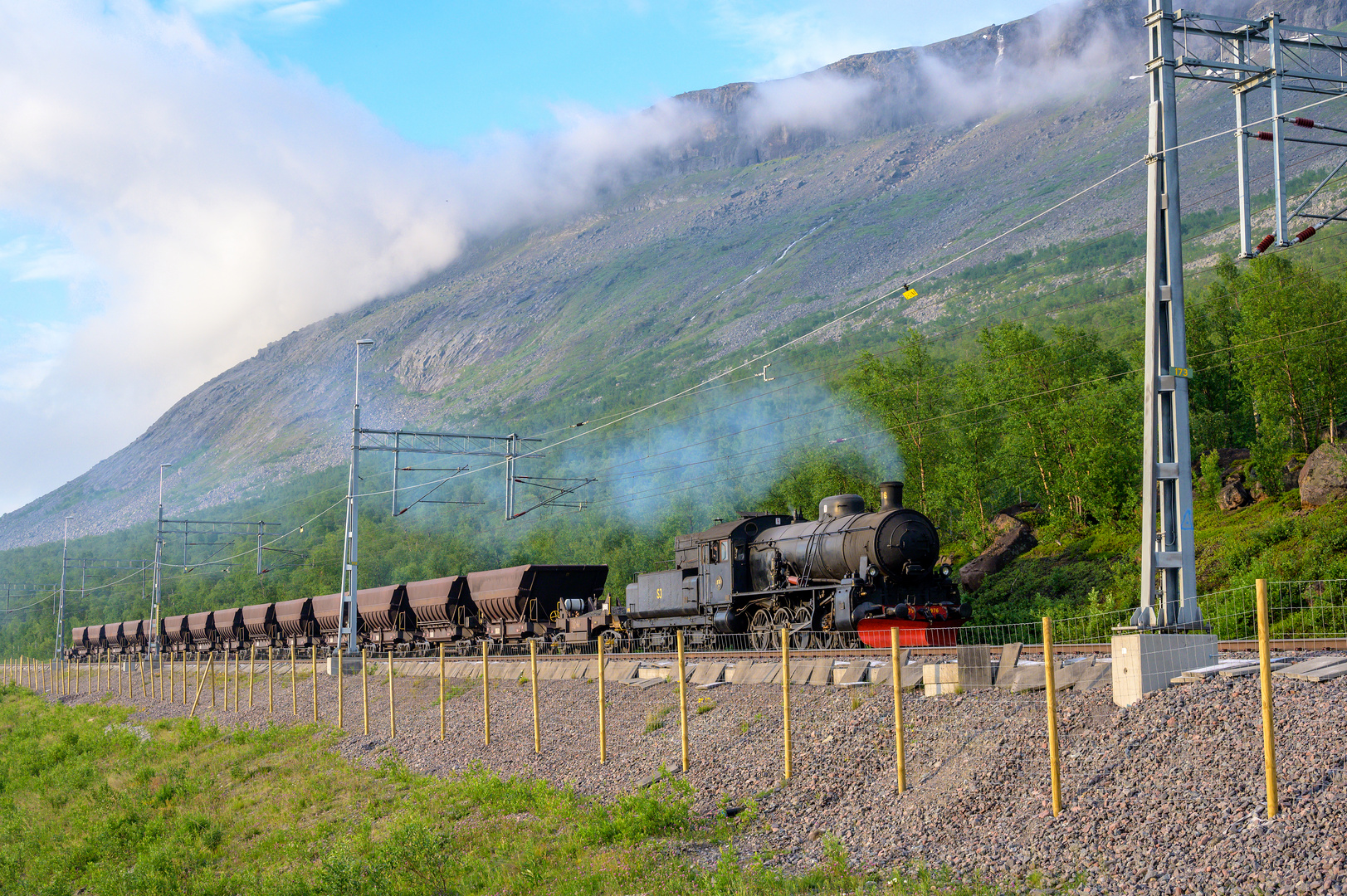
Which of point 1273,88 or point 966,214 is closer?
point 1273,88

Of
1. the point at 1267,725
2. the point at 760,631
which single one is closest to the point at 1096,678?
the point at 1267,725

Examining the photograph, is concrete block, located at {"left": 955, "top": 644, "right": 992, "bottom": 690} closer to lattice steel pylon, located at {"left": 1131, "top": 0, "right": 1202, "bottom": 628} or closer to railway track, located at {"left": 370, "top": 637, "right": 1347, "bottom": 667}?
railway track, located at {"left": 370, "top": 637, "right": 1347, "bottom": 667}

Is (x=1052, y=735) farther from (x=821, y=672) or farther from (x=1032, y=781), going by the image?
(x=821, y=672)

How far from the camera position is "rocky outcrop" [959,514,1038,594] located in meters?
41.2

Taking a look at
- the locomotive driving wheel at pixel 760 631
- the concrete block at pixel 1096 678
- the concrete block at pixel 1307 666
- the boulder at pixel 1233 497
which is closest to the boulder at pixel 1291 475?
the boulder at pixel 1233 497

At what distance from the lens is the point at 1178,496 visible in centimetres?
1344

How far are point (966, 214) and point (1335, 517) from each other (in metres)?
174

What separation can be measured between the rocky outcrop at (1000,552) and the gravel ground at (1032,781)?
27197 millimetres

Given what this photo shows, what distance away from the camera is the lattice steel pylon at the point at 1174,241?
43.3 ft

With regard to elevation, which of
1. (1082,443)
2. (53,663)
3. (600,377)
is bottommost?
(53,663)

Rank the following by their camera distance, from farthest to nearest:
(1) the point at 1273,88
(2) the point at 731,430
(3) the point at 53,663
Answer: (2) the point at 731,430 → (3) the point at 53,663 → (1) the point at 1273,88

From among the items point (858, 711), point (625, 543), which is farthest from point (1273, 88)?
point (625, 543)

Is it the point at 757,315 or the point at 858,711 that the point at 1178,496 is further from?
the point at 757,315

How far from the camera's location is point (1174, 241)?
13.9 meters
